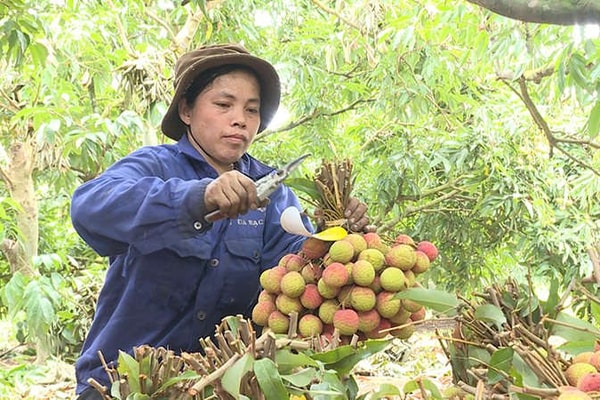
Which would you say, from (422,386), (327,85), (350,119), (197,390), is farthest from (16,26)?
(350,119)

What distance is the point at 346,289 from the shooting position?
117 cm

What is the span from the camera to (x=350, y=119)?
19.7 feet

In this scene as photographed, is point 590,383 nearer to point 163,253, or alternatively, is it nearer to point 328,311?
point 328,311

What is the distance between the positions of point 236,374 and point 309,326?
399 millimetres

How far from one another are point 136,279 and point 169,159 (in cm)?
27

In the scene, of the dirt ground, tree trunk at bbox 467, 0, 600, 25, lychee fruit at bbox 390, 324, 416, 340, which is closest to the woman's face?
lychee fruit at bbox 390, 324, 416, 340

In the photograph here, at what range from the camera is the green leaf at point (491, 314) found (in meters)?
0.89

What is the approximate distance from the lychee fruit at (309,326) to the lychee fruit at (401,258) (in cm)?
16

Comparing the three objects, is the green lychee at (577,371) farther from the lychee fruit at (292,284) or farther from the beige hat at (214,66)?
the beige hat at (214,66)

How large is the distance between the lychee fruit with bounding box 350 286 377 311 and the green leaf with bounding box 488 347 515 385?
34 cm

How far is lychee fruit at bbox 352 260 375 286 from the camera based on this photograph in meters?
1.13

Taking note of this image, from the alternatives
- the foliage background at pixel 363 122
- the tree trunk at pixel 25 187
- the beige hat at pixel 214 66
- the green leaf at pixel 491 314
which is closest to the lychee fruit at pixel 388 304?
the green leaf at pixel 491 314

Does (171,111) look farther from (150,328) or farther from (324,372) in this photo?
(324,372)

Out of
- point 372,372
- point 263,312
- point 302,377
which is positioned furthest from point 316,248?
point 372,372
